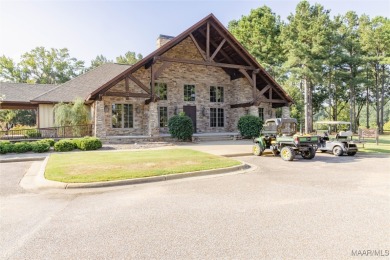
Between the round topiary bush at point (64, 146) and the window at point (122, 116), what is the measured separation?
5.87 m

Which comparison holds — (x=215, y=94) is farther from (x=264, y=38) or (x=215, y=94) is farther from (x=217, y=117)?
(x=264, y=38)

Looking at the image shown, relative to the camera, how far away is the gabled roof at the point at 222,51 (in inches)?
746

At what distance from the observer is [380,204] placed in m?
5.30

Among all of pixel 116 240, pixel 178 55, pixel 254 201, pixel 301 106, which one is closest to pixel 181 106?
pixel 178 55

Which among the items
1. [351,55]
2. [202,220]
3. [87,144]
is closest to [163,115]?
[87,144]

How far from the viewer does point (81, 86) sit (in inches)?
930

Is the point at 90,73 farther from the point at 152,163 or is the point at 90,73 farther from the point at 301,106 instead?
the point at 301,106

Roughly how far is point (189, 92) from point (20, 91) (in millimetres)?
17586

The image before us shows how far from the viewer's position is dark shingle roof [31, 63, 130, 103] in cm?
2140

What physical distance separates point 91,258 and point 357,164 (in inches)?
428

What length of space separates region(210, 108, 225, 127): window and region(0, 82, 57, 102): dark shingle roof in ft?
58.6

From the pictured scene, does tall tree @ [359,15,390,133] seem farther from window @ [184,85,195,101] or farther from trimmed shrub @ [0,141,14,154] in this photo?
trimmed shrub @ [0,141,14,154]

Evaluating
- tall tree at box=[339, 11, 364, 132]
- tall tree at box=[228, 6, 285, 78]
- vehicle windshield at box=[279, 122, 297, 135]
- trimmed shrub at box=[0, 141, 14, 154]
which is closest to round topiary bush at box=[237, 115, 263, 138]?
vehicle windshield at box=[279, 122, 297, 135]

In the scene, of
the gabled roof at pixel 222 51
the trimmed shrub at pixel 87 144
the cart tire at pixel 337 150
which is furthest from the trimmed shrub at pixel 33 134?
the cart tire at pixel 337 150
